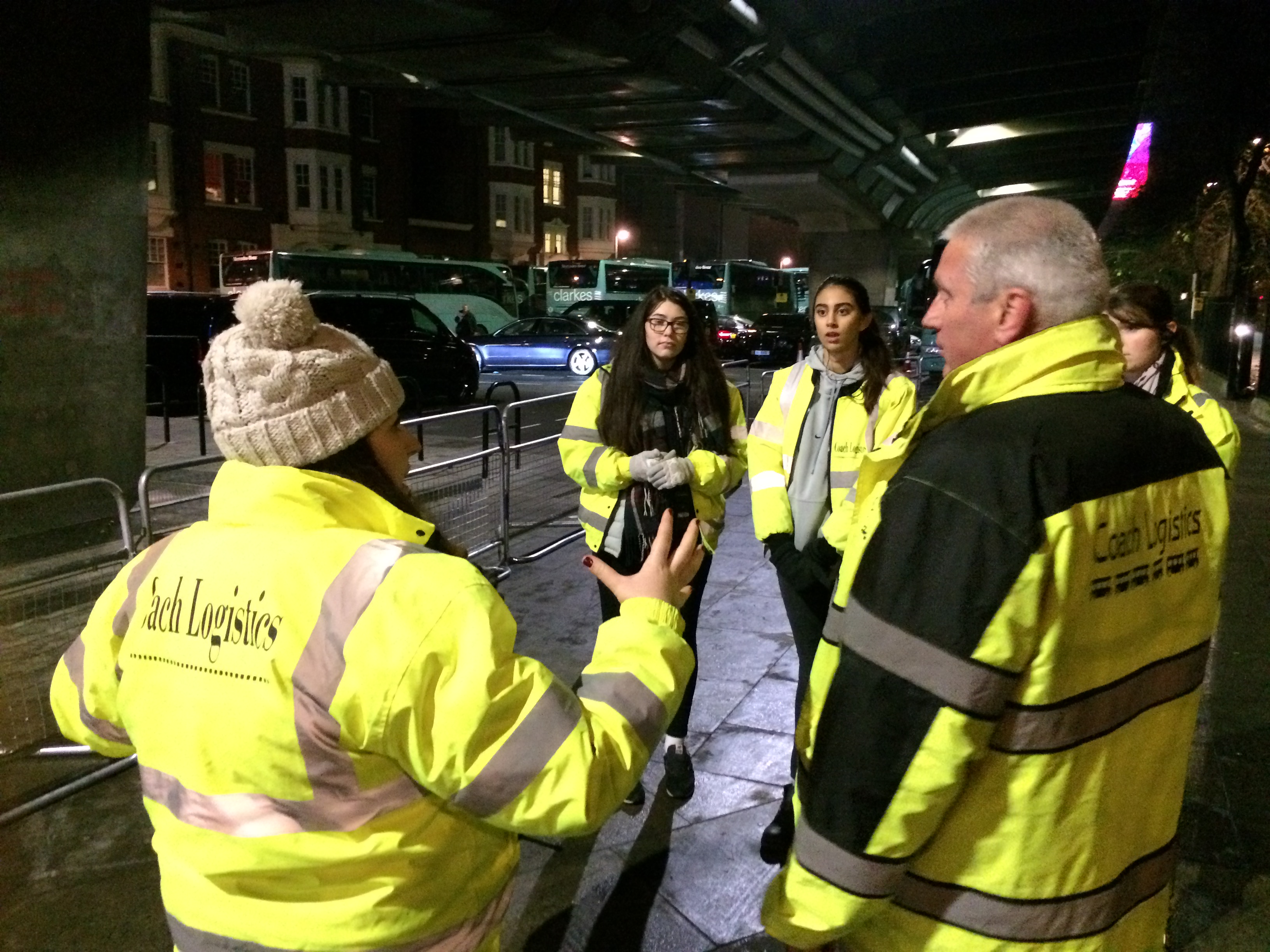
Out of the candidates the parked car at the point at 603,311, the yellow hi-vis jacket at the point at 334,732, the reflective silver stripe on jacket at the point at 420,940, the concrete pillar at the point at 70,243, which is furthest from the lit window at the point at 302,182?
the reflective silver stripe on jacket at the point at 420,940

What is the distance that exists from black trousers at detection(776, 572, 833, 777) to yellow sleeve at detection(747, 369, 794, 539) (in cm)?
20

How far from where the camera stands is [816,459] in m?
3.44

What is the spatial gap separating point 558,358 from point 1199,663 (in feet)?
78.3

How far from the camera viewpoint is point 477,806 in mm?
1348

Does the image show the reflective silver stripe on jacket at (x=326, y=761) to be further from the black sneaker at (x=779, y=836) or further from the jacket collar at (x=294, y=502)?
the black sneaker at (x=779, y=836)

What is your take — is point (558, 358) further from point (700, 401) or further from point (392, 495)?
point (392, 495)

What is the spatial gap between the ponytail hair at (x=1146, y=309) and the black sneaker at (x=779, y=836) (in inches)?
85.3

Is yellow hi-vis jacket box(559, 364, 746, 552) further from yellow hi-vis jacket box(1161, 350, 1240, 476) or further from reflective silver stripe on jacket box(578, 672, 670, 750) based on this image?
reflective silver stripe on jacket box(578, 672, 670, 750)

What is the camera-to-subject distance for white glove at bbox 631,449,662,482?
→ 3607 millimetres

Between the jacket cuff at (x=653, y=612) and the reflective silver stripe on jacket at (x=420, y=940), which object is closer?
the reflective silver stripe on jacket at (x=420, y=940)

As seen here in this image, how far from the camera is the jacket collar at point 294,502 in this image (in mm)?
1425

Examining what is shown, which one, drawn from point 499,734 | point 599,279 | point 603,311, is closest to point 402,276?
point 603,311

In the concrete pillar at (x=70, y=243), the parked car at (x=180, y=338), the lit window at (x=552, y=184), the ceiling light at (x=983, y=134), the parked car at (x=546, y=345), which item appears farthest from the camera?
the lit window at (x=552, y=184)

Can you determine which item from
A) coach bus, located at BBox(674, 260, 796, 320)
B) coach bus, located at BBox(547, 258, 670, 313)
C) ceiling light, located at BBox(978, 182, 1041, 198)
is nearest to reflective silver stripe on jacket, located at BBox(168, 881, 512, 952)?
coach bus, located at BBox(547, 258, 670, 313)
